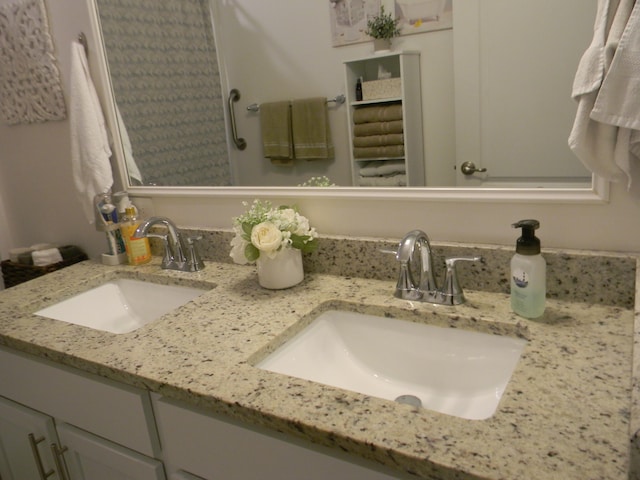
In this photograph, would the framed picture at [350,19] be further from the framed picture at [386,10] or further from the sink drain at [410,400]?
the sink drain at [410,400]

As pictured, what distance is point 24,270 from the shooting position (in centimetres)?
177

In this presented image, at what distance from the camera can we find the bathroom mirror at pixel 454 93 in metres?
0.97

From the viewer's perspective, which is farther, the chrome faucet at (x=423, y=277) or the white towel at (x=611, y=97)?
the chrome faucet at (x=423, y=277)

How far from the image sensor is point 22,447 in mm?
1236

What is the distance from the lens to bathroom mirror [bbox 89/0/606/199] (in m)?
0.97

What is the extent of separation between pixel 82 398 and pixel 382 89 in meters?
0.95

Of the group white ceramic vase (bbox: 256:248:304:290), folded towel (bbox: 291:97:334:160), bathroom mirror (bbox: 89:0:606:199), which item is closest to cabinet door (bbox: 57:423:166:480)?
white ceramic vase (bbox: 256:248:304:290)

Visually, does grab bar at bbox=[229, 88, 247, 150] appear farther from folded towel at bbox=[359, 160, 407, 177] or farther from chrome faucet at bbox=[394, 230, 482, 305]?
chrome faucet at bbox=[394, 230, 482, 305]

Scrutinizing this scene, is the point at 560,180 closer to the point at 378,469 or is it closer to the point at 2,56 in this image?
the point at 378,469

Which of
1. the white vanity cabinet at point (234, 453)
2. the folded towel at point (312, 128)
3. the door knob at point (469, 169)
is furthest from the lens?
→ the folded towel at point (312, 128)

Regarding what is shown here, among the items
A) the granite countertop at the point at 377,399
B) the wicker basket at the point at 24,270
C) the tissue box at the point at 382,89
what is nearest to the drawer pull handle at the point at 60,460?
the granite countertop at the point at 377,399

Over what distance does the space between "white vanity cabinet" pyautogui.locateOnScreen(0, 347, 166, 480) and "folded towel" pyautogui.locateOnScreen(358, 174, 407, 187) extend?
27.0 inches

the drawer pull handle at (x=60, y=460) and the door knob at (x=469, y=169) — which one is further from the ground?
the door knob at (x=469, y=169)

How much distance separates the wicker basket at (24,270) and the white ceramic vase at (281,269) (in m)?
0.94
